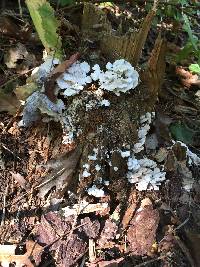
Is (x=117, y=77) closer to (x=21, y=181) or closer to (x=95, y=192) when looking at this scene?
(x=95, y=192)

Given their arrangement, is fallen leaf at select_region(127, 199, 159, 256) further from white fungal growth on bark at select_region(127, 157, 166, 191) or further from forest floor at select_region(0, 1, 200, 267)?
white fungal growth on bark at select_region(127, 157, 166, 191)

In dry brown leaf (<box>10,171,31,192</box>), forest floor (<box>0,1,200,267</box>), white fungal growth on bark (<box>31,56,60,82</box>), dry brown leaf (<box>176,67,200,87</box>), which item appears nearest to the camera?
forest floor (<box>0,1,200,267</box>)

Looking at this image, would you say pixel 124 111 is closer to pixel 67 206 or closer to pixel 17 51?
pixel 67 206

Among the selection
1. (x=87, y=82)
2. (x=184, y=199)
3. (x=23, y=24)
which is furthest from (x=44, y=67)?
(x=184, y=199)

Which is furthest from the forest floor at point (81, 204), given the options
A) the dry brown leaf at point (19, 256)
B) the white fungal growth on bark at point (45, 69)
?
the white fungal growth on bark at point (45, 69)

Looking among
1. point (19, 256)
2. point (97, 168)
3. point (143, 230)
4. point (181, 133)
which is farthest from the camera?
point (181, 133)

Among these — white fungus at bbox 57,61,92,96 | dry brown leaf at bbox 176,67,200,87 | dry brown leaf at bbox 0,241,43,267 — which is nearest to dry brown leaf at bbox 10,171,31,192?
dry brown leaf at bbox 0,241,43,267

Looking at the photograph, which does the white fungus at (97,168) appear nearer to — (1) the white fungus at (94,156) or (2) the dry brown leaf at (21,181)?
(1) the white fungus at (94,156)

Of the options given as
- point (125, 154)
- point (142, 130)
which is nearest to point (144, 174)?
point (125, 154)
